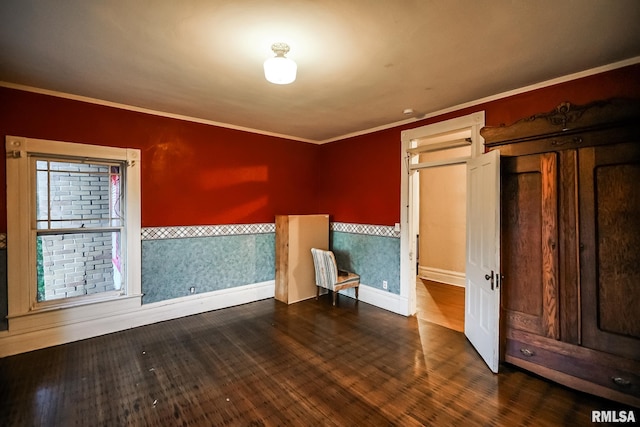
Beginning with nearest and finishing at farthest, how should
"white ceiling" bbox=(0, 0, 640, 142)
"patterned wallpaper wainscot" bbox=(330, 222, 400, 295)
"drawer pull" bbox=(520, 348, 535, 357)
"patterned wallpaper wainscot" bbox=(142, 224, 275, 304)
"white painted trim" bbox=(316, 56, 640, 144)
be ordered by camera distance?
"white ceiling" bbox=(0, 0, 640, 142)
"white painted trim" bbox=(316, 56, 640, 144)
"drawer pull" bbox=(520, 348, 535, 357)
"patterned wallpaper wainscot" bbox=(142, 224, 275, 304)
"patterned wallpaper wainscot" bbox=(330, 222, 400, 295)

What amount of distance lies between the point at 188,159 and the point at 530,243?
153 inches

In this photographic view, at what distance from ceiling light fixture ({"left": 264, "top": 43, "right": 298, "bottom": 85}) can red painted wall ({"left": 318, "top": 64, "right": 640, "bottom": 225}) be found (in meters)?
2.19

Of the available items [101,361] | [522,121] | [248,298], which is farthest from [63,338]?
[522,121]

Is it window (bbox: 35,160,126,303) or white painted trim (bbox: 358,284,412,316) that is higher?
window (bbox: 35,160,126,303)

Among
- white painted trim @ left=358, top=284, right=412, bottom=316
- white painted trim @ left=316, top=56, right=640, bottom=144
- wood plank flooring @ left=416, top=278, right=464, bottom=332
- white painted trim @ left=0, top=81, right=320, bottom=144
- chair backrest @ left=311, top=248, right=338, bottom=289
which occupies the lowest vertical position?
wood plank flooring @ left=416, top=278, right=464, bottom=332

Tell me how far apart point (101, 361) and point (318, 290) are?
2.76 meters

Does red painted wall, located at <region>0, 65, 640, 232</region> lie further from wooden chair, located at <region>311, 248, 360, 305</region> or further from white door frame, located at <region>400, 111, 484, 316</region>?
wooden chair, located at <region>311, 248, 360, 305</region>

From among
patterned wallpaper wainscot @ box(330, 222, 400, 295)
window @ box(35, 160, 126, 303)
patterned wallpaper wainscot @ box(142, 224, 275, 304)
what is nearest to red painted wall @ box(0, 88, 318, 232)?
patterned wallpaper wainscot @ box(142, 224, 275, 304)

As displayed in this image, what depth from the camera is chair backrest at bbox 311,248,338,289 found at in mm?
4125

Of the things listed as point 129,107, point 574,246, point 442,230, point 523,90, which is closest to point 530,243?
point 574,246

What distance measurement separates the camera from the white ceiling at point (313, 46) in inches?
66.3

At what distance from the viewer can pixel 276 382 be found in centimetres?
241

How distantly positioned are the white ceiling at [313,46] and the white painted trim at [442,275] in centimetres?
334

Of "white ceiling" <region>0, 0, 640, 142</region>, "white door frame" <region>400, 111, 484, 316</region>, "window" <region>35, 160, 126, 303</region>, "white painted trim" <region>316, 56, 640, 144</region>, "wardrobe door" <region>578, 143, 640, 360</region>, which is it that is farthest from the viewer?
"white door frame" <region>400, 111, 484, 316</region>
